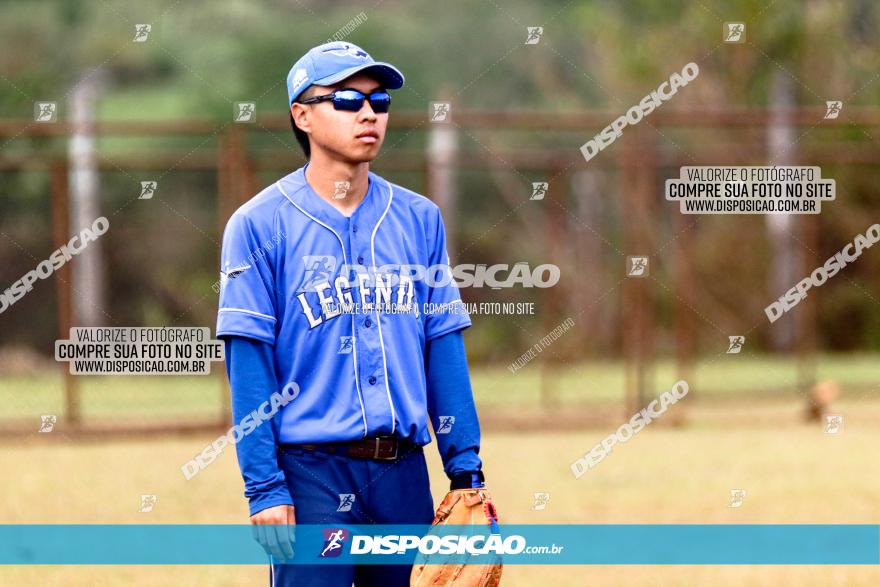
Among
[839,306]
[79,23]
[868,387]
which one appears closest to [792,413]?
[868,387]

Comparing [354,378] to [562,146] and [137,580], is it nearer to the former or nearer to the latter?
[137,580]

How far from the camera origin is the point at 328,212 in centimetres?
480

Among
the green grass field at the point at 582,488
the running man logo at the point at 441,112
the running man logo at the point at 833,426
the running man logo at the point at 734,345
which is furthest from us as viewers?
the running man logo at the point at 833,426

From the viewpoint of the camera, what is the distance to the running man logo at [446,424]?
488 centimetres

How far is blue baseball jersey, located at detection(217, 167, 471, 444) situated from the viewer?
466cm

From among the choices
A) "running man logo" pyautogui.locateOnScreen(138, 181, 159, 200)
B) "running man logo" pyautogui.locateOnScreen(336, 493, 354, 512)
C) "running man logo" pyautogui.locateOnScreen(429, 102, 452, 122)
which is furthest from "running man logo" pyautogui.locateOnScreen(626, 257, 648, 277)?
"running man logo" pyautogui.locateOnScreen(336, 493, 354, 512)

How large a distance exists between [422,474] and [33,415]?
507 inches

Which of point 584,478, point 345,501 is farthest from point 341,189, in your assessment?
point 584,478

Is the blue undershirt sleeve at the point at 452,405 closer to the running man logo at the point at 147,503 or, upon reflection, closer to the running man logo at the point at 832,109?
the running man logo at the point at 147,503

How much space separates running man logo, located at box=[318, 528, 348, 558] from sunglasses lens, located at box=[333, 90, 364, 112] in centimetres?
127

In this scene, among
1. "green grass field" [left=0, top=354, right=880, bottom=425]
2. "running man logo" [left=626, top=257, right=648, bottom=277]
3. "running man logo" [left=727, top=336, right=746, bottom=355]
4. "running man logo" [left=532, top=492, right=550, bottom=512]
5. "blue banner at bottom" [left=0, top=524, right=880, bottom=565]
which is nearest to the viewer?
"blue banner at bottom" [left=0, top=524, right=880, bottom=565]

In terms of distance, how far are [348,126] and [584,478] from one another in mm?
7877

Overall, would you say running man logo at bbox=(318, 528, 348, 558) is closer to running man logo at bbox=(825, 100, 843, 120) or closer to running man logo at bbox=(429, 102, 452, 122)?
running man logo at bbox=(429, 102, 452, 122)

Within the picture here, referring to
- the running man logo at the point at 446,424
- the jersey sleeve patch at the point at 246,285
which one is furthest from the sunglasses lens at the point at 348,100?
the running man logo at the point at 446,424
